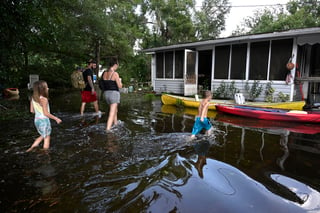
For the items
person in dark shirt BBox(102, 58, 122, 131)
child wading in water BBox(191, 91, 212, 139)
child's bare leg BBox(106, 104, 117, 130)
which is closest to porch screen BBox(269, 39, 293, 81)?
child wading in water BBox(191, 91, 212, 139)

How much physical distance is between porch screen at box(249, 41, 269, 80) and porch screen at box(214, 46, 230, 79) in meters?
1.17

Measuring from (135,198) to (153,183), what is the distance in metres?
0.40

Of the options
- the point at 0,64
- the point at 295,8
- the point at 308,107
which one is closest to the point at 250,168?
the point at 308,107

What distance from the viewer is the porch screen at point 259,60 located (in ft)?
29.6

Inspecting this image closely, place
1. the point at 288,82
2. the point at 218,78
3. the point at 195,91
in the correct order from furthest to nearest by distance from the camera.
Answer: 1. the point at 195,91
2. the point at 218,78
3. the point at 288,82

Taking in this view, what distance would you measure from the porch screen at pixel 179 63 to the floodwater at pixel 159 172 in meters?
7.41

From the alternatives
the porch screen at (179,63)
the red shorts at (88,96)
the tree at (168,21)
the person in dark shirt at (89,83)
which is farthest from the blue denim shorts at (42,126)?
the tree at (168,21)

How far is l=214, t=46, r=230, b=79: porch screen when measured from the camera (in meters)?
10.3

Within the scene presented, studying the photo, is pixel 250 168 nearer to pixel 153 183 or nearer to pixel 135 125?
pixel 153 183

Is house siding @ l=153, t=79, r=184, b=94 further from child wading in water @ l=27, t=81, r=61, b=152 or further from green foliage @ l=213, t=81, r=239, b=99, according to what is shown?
child wading in water @ l=27, t=81, r=61, b=152

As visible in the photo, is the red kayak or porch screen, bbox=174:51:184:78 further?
porch screen, bbox=174:51:184:78

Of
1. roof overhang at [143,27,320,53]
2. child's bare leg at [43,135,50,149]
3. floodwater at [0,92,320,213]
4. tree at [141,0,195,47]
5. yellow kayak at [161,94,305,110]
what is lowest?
floodwater at [0,92,320,213]

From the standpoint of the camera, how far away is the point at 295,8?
2556 cm

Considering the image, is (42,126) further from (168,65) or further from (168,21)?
(168,21)
